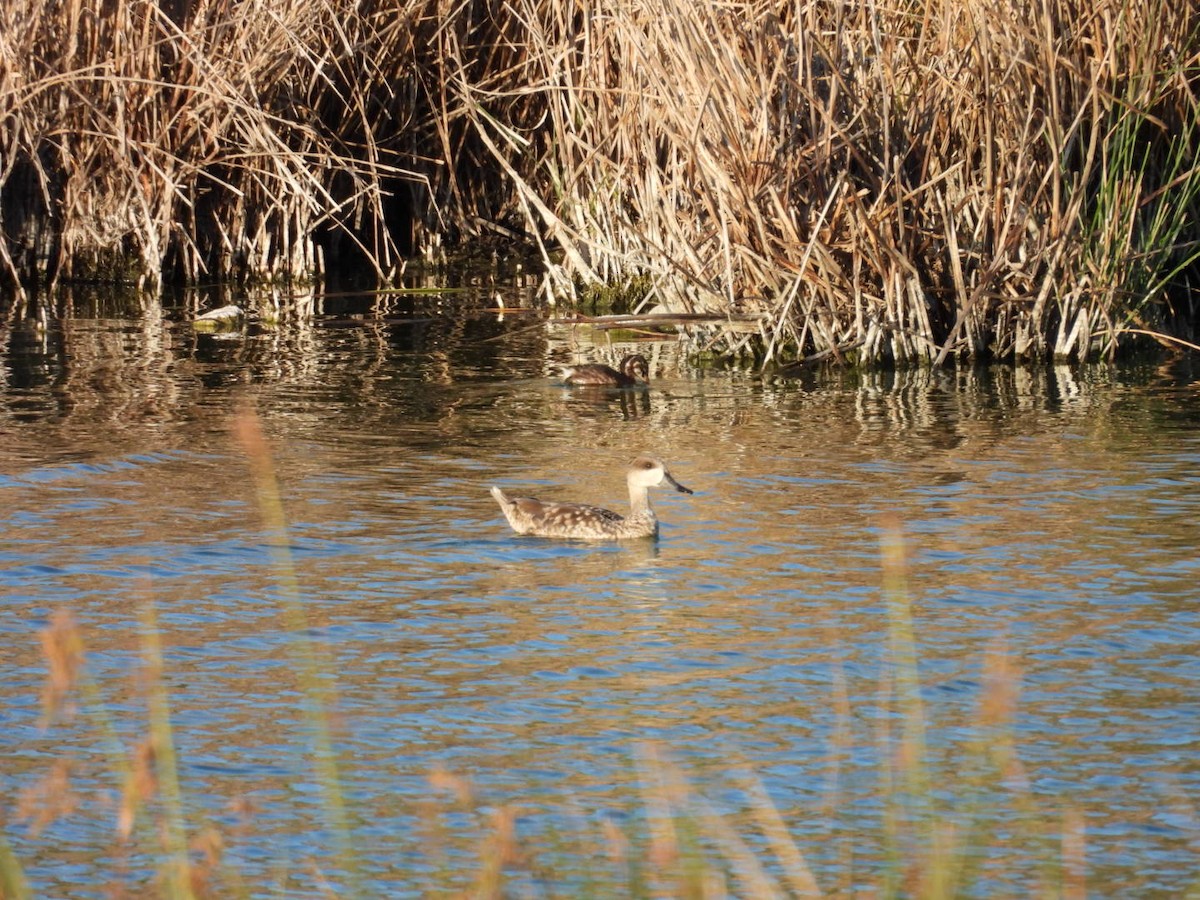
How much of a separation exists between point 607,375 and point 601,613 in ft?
15.2

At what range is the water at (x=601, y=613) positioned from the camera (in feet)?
17.4

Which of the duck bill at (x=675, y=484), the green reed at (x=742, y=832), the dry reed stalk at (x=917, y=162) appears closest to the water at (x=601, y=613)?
the green reed at (x=742, y=832)

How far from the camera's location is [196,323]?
14.9 metres

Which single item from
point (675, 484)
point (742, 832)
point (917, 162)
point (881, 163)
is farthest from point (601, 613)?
point (917, 162)

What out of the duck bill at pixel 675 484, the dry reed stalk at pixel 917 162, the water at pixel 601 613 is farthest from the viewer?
the dry reed stalk at pixel 917 162

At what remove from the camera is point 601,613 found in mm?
7387

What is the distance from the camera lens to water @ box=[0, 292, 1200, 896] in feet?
17.4

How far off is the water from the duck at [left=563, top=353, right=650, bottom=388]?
12cm

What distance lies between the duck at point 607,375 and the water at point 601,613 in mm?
117

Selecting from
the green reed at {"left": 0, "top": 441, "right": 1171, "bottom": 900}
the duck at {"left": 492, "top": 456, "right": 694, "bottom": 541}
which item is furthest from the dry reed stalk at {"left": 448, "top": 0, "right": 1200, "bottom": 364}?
the green reed at {"left": 0, "top": 441, "right": 1171, "bottom": 900}

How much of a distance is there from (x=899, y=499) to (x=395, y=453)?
8.63 feet

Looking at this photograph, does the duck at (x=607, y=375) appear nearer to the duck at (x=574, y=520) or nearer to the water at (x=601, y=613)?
the water at (x=601, y=613)

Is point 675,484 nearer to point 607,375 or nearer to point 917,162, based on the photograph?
point 607,375

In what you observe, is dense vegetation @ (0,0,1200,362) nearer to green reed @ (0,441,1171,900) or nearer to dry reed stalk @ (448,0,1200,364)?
dry reed stalk @ (448,0,1200,364)
